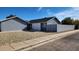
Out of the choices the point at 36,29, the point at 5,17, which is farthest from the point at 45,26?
the point at 5,17

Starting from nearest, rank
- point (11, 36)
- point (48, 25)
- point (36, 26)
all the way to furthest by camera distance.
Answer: point (11, 36)
point (48, 25)
point (36, 26)

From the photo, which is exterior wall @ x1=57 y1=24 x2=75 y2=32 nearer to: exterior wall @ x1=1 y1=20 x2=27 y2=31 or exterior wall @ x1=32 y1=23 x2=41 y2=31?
exterior wall @ x1=32 y1=23 x2=41 y2=31

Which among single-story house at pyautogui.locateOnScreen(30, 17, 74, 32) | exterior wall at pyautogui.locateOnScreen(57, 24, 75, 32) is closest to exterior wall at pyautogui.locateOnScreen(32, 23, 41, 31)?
single-story house at pyautogui.locateOnScreen(30, 17, 74, 32)

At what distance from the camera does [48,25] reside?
248 inches

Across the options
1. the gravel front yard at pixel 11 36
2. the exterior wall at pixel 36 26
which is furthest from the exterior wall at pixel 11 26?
the exterior wall at pixel 36 26

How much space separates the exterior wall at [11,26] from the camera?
5965 mm

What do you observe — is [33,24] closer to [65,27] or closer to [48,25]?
[48,25]

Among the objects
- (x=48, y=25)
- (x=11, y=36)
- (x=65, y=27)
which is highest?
(x=48, y=25)

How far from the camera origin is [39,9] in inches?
224

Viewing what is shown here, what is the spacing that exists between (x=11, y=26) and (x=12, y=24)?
103 mm

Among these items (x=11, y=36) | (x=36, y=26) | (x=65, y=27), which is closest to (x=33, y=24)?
(x=36, y=26)
